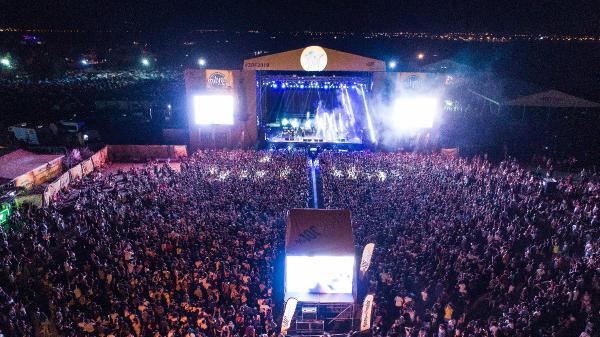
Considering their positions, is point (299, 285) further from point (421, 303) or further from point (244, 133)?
point (244, 133)

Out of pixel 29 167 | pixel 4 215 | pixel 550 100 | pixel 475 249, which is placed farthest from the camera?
pixel 550 100

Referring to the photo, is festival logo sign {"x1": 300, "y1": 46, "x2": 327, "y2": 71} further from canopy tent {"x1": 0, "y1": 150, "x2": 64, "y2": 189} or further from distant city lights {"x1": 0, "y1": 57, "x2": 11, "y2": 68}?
distant city lights {"x1": 0, "y1": 57, "x2": 11, "y2": 68}

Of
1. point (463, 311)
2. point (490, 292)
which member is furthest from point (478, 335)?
point (490, 292)

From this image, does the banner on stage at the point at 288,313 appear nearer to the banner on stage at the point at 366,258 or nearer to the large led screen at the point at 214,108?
the banner on stage at the point at 366,258

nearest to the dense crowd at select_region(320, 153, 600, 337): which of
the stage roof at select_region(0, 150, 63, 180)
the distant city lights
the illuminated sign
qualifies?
the illuminated sign

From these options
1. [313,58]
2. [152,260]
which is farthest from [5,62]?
[152,260]

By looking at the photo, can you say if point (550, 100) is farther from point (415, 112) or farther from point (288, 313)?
point (288, 313)

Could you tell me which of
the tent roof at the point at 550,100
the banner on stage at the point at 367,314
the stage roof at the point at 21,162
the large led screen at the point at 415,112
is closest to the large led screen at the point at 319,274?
the banner on stage at the point at 367,314
